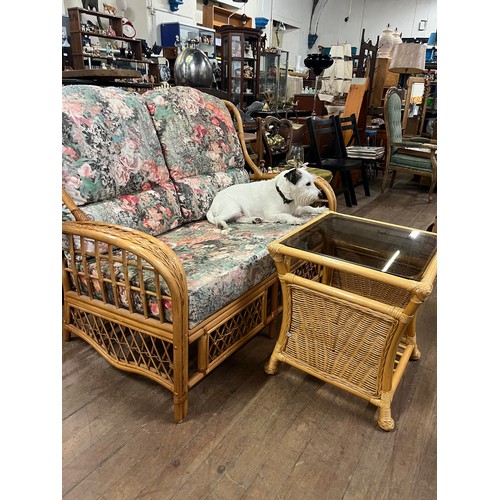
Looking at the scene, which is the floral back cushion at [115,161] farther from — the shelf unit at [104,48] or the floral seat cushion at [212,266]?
the shelf unit at [104,48]

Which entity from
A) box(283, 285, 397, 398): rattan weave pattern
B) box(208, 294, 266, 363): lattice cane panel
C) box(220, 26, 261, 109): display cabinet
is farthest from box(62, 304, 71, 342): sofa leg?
box(220, 26, 261, 109): display cabinet

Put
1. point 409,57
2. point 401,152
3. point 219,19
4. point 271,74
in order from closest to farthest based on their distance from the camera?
point 409,57, point 401,152, point 271,74, point 219,19

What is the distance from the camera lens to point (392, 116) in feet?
14.3

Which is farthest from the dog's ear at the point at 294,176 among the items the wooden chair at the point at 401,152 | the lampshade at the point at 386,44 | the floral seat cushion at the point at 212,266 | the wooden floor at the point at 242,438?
the lampshade at the point at 386,44

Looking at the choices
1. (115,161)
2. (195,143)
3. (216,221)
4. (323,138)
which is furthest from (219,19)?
(115,161)

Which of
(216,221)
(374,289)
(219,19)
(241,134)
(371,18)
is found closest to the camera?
(374,289)

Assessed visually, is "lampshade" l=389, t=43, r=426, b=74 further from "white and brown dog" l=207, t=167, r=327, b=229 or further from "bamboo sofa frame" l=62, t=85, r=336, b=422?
"bamboo sofa frame" l=62, t=85, r=336, b=422

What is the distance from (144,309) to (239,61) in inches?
170

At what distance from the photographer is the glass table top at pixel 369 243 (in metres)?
1.42

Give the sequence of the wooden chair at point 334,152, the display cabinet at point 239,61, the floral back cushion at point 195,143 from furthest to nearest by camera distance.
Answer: the display cabinet at point 239,61
the wooden chair at point 334,152
the floral back cushion at point 195,143

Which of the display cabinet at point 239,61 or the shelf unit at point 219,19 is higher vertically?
the shelf unit at point 219,19

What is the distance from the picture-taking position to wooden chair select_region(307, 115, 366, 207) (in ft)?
12.5

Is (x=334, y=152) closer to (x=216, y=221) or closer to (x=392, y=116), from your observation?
(x=392, y=116)

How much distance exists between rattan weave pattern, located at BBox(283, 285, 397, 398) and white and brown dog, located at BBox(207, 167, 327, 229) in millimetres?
688
